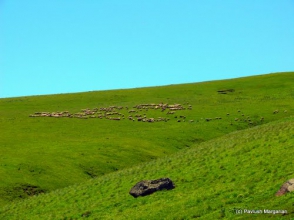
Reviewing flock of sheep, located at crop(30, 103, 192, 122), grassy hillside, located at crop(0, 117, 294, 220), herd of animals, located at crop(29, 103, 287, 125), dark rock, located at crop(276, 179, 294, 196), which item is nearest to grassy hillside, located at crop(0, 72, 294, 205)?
herd of animals, located at crop(29, 103, 287, 125)

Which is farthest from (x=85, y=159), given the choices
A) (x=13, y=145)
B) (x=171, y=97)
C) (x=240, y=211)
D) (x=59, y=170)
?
(x=171, y=97)

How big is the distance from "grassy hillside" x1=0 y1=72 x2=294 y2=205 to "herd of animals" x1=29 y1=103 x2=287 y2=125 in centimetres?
36

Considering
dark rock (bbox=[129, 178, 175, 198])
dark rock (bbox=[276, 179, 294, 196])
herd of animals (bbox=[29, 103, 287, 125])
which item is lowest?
dark rock (bbox=[129, 178, 175, 198])

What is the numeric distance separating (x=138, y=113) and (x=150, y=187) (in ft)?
182

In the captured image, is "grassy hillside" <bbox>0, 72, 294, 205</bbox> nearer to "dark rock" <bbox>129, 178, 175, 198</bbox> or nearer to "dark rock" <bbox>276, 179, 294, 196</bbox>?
"dark rock" <bbox>129, 178, 175, 198</bbox>

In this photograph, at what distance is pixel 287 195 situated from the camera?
1104 inches

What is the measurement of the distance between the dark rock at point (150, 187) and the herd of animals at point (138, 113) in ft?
153

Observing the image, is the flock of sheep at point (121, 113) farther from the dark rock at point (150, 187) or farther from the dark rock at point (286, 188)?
the dark rock at point (286, 188)

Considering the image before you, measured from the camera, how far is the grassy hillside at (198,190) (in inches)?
1225

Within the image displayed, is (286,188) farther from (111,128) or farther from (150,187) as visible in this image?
(111,128)

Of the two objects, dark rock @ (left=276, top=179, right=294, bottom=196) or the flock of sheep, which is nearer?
dark rock @ (left=276, top=179, right=294, bottom=196)

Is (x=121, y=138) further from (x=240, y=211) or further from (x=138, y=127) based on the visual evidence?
(x=240, y=211)

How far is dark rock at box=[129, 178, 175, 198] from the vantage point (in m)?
40.1

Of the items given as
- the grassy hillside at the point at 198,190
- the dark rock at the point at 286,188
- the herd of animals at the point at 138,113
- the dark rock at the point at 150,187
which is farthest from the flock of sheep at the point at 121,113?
the dark rock at the point at 286,188
